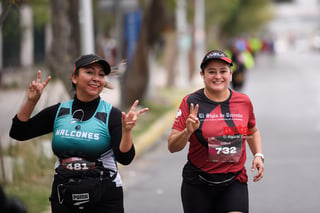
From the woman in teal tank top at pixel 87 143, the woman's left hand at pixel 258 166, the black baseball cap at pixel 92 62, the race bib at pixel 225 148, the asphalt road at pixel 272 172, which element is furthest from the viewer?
the asphalt road at pixel 272 172

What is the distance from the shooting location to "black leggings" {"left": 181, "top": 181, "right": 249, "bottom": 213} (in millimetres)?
4719

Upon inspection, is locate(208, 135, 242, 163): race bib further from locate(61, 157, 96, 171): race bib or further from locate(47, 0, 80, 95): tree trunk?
locate(47, 0, 80, 95): tree trunk

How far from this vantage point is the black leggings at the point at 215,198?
15.5ft

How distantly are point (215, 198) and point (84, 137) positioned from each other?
108 centimetres

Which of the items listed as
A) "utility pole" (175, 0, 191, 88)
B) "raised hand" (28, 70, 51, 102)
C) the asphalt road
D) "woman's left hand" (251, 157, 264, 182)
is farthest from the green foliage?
"raised hand" (28, 70, 51, 102)

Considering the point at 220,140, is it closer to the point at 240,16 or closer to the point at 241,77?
the point at 241,77

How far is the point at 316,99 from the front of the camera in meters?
21.8

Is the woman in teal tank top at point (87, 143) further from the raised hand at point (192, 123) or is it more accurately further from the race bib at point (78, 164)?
the raised hand at point (192, 123)

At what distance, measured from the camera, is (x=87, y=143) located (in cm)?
438

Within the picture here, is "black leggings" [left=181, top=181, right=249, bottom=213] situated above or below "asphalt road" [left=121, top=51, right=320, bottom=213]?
above

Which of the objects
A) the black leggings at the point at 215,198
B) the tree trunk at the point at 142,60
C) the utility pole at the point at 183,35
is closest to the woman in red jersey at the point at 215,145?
the black leggings at the point at 215,198

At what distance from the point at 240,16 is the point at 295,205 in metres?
52.1

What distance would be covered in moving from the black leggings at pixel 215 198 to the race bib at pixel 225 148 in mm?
189

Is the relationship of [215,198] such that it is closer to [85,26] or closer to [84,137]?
[84,137]
